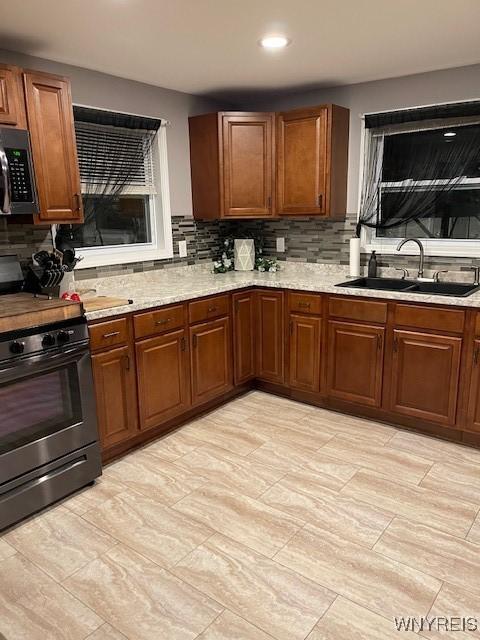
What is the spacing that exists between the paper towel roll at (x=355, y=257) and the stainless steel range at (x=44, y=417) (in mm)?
2095

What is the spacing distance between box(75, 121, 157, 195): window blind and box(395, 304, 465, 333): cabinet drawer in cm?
207

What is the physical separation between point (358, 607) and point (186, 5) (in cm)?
260

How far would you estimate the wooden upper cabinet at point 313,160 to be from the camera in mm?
3471

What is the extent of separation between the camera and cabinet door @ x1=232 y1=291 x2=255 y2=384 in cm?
358

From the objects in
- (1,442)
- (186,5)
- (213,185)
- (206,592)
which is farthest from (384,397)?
(186,5)

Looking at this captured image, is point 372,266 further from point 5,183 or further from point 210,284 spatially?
point 5,183

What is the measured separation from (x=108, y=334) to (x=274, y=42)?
1.87m

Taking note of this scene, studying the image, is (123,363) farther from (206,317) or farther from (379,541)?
(379,541)

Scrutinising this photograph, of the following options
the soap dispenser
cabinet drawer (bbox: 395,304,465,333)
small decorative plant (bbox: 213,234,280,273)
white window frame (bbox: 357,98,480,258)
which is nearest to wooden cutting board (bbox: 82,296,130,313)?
small decorative plant (bbox: 213,234,280,273)

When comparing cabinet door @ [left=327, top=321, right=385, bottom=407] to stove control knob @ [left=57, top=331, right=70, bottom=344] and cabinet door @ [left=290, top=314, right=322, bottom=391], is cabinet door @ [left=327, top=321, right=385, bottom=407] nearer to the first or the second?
cabinet door @ [left=290, top=314, right=322, bottom=391]

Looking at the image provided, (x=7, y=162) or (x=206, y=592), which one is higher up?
(x=7, y=162)

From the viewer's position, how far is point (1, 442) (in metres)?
2.14

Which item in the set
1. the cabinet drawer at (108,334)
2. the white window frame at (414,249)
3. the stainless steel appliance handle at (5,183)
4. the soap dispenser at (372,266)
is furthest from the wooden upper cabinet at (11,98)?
the soap dispenser at (372,266)

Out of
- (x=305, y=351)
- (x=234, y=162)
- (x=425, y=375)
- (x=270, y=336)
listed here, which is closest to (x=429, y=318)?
(x=425, y=375)
